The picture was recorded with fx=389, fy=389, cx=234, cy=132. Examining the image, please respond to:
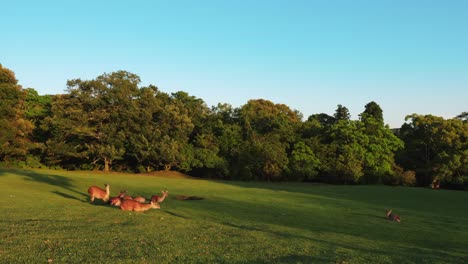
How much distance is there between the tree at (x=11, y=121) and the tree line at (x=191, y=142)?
0.32 ft

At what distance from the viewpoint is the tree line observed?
43438 millimetres

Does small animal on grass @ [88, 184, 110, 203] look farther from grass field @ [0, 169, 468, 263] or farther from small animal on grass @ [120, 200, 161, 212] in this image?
small animal on grass @ [120, 200, 161, 212]

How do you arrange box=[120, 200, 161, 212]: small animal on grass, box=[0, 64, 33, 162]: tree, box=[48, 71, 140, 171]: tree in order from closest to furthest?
1. box=[120, 200, 161, 212]: small animal on grass
2. box=[0, 64, 33, 162]: tree
3. box=[48, 71, 140, 171]: tree

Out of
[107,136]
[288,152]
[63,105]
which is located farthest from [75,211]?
[288,152]

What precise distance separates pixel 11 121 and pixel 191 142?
2036 centimetres

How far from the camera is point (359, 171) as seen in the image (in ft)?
146

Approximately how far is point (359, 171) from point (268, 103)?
3246cm

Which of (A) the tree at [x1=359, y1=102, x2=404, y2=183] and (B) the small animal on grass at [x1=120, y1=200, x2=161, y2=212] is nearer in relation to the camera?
(B) the small animal on grass at [x1=120, y1=200, x2=161, y2=212]

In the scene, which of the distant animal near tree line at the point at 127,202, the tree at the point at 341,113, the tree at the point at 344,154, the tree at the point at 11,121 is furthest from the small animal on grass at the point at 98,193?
the tree at the point at 341,113

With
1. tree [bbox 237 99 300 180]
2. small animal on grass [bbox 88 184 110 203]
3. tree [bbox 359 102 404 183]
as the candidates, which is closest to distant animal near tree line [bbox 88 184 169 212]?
small animal on grass [bbox 88 184 110 203]

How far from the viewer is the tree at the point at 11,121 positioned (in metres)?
41.3

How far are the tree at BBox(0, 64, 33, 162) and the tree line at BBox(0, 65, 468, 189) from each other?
0.10m

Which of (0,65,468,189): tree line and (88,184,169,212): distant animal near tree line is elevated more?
(0,65,468,189): tree line

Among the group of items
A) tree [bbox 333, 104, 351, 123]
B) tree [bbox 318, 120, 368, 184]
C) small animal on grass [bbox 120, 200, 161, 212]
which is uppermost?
tree [bbox 333, 104, 351, 123]
